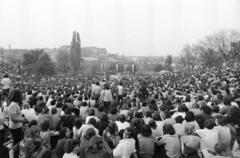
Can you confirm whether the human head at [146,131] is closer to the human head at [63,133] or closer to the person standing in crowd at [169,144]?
the person standing in crowd at [169,144]

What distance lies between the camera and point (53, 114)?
216 inches

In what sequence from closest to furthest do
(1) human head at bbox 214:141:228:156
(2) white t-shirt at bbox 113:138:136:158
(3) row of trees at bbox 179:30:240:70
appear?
(1) human head at bbox 214:141:228:156 → (2) white t-shirt at bbox 113:138:136:158 → (3) row of trees at bbox 179:30:240:70

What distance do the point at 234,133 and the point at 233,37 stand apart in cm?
4623

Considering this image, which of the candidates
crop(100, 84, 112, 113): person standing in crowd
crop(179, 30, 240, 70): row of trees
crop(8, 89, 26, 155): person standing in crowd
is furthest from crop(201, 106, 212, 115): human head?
crop(179, 30, 240, 70): row of trees

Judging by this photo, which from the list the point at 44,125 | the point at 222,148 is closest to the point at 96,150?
the point at 44,125

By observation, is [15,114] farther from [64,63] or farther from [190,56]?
[64,63]

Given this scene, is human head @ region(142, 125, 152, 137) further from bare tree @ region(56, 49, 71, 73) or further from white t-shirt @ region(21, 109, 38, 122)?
bare tree @ region(56, 49, 71, 73)

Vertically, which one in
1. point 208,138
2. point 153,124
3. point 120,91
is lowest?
point 208,138

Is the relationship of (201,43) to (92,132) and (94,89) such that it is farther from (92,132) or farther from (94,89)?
(92,132)

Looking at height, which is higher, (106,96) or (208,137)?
(106,96)

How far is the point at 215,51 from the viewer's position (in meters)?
47.7

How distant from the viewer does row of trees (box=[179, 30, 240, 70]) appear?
42.2 metres

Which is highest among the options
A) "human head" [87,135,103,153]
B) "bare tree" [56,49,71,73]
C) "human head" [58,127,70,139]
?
"bare tree" [56,49,71,73]

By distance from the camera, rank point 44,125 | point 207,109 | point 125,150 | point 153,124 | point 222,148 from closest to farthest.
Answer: point 222,148 → point 125,150 → point 44,125 → point 153,124 → point 207,109
